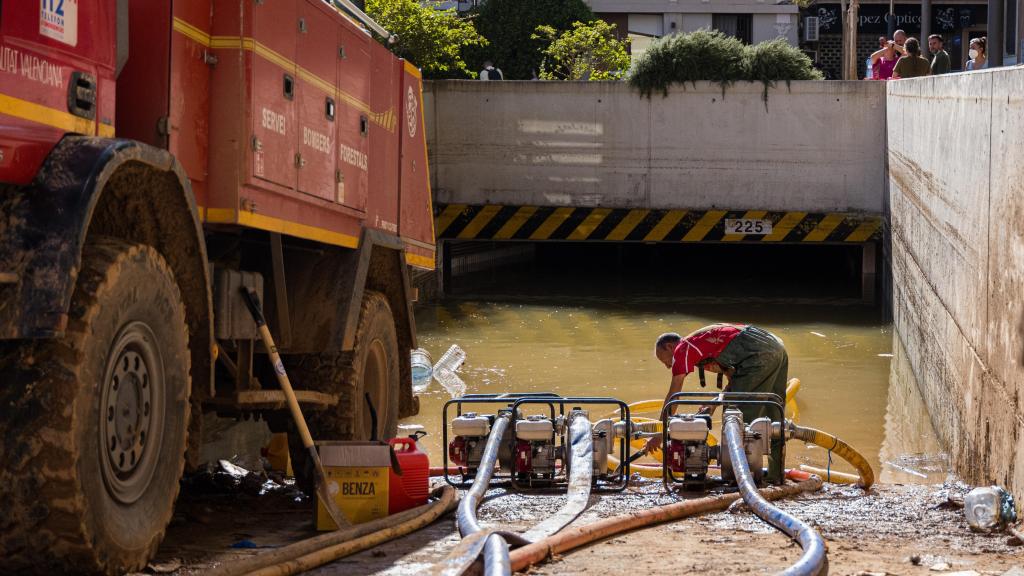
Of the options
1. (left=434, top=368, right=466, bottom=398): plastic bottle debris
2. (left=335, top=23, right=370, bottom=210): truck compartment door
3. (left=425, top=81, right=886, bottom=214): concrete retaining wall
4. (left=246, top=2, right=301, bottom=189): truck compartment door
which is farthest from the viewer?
(left=425, top=81, right=886, bottom=214): concrete retaining wall

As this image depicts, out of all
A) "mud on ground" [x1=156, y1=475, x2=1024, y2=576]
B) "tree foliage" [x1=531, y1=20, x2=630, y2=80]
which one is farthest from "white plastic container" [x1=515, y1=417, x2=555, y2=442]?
"tree foliage" [x1=531, y1=20, x2=630, y2=80]

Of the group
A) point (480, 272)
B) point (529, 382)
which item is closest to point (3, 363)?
point (529, 382)

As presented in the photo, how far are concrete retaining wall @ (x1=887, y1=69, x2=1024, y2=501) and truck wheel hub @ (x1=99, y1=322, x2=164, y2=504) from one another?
4.15 metres

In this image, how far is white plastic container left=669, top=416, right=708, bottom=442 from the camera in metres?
8.69

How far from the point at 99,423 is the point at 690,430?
446cm

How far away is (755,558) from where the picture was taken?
20.1ft

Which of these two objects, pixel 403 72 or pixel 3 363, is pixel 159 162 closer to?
pixel 3 363

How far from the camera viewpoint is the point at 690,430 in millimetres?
8703

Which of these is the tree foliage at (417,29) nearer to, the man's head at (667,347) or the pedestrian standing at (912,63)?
the pedestrian standing at (912,63)

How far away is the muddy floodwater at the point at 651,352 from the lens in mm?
12492

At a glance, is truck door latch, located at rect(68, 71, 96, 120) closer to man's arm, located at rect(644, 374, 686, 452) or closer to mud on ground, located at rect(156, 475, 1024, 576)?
mud on ground, located at rect(156, 475, 1024, 576)

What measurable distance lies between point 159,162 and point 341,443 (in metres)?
2.28

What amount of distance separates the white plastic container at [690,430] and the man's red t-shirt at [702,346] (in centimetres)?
131

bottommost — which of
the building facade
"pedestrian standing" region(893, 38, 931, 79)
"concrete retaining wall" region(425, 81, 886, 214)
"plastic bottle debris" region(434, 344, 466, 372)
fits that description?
"plastic bottle debris" region(434, 344, 466, 372)
